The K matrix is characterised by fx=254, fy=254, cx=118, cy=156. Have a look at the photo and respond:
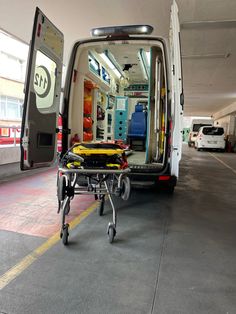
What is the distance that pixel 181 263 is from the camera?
2.29m

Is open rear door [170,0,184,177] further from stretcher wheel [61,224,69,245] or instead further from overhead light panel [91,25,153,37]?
stretcher wheel [61,224,69,245]

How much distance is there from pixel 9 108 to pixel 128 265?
15715mm

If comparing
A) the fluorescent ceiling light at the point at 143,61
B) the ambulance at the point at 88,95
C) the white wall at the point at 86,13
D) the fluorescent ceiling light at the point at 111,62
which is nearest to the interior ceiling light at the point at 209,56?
the fluorescent ceiling light at the point at 143,61

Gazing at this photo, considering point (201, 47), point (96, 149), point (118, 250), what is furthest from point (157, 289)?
point (201, 47)

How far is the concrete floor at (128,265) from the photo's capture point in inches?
68.9

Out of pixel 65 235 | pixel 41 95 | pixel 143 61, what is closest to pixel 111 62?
pixel 143 61

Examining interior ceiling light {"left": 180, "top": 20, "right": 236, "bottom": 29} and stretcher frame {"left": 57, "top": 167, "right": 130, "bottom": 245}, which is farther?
interior ceiling light {"left": 180, "top": 20, "right": 236, "bottom": 29}

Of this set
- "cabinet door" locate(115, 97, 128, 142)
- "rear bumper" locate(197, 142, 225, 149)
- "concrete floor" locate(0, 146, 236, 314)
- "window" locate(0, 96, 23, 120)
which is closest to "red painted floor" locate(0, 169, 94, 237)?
"concrete floor" locate(0, 146, 236, 314)

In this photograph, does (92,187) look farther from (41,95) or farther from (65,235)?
(41,95)

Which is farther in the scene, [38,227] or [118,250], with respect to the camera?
[38,227]

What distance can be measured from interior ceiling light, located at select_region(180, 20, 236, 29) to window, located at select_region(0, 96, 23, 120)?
11815 millimetres

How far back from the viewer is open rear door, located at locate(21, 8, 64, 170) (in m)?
2.72

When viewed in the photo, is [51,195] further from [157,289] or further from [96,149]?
[157,289]

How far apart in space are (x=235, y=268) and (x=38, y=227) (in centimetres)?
210
